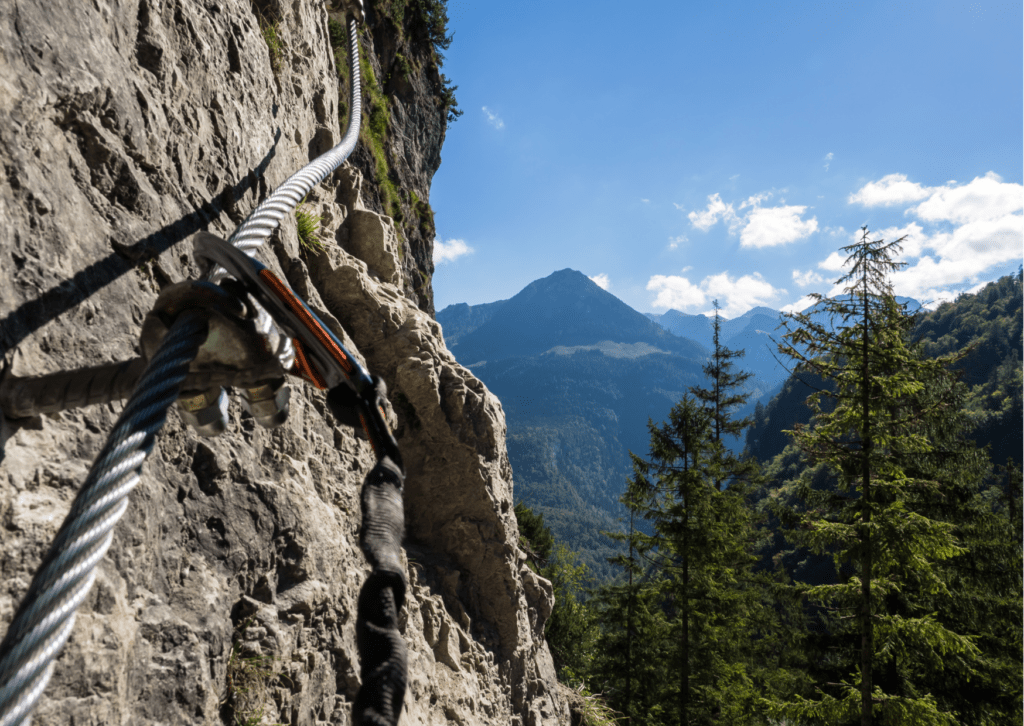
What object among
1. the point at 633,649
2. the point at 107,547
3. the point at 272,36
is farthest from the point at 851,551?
the point at 633,649

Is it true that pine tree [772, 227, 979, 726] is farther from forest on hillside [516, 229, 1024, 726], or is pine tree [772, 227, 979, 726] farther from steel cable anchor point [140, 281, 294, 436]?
steel cable anchor point [140, 281, 294, 436]

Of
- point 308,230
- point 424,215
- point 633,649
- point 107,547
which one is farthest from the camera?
point 633,649

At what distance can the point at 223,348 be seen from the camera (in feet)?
3.44

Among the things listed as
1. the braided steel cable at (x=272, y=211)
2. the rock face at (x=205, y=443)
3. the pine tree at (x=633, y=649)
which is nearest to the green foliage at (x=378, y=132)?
the rock face at (x=205, y=443)

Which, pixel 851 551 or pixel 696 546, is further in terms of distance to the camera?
pixel 696 546

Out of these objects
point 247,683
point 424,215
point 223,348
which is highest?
point 424,215

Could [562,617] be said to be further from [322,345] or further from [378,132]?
[322,345]

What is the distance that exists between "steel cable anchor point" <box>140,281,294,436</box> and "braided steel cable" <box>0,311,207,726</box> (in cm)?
6

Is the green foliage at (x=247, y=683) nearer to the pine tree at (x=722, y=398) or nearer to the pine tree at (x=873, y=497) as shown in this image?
the pine tree at (x=873, y=497)

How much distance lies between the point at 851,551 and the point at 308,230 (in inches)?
368

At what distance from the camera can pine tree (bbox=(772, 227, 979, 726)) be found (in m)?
7.23

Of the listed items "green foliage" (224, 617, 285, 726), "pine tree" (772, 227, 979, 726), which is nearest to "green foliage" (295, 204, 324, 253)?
"green foliage" (224, 617, 285, 726)

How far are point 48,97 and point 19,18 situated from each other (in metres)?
0.28

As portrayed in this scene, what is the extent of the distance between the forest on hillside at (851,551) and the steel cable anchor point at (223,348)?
7.83 meters
